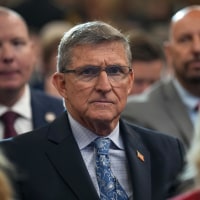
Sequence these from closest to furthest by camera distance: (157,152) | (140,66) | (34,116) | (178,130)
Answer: (157,152) → (34,116) → (178,130) → (140,66)

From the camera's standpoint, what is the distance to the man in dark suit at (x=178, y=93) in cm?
637

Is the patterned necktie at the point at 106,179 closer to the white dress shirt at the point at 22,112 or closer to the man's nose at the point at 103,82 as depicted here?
the man's nose at the point at 103,82

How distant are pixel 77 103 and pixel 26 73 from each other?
5.06 feet

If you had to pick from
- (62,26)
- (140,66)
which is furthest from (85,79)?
(62,26)

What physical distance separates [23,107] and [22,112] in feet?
0.16

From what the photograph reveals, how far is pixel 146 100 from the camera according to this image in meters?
6.67

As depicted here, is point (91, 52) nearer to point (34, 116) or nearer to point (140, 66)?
point (34, 116)

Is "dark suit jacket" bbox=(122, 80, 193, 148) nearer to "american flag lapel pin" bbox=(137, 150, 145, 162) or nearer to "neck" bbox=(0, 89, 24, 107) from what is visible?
"neck" bbox=(0, 89, 24, 107)

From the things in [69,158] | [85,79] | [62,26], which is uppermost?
[85,79]

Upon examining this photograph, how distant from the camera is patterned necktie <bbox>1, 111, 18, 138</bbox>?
227 inches

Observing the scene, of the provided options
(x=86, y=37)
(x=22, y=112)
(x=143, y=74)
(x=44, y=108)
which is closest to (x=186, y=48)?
(x=143, y=74)

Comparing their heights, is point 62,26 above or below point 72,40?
below

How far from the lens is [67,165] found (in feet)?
14.8

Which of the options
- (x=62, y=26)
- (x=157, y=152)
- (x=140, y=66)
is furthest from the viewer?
(x=62, y=26)
